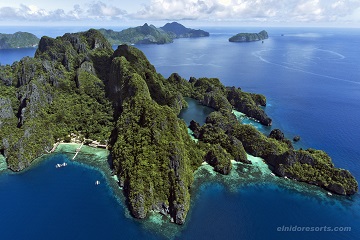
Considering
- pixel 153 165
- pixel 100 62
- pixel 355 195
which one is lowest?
pixel 355 195

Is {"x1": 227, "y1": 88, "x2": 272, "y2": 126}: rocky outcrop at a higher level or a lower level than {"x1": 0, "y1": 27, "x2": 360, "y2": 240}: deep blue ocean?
higher

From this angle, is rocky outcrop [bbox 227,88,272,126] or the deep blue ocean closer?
the deep blue ocean

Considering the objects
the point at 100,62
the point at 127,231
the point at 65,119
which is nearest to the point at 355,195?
the point at 127,231

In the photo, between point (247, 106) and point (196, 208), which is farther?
point (247, 106)

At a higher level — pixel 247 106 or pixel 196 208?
pixel 247 106

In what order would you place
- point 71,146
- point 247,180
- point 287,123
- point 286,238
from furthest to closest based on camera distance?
point 287,123
point 71,146
point 247,180
point 286,238

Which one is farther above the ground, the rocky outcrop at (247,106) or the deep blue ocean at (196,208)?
the rocky outcrop at (247,106)

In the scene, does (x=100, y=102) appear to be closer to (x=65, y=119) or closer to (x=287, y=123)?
(x=65, y=119)

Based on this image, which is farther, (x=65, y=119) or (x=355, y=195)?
(x=65, y=119)

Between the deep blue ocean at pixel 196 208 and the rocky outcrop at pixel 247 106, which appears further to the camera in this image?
the rocky outcrop at pixel 247 106

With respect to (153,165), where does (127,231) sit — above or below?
below

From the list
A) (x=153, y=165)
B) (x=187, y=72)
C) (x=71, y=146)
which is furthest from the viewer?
(x=187, y=72)
